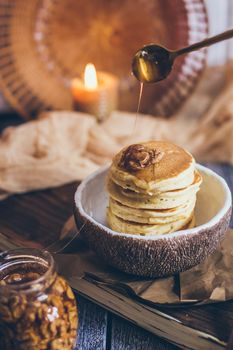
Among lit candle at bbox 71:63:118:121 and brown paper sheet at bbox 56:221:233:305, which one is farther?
lit candle at bbox 71:63:118:121

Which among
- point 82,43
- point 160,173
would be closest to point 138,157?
point 160,173

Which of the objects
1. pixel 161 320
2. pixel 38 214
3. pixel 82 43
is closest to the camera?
pixel 161 320

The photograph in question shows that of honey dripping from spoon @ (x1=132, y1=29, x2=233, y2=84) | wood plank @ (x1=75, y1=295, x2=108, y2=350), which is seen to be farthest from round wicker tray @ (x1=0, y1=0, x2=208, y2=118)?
wood plank @ (x1=75, y1=295, x2=108, y2=350)

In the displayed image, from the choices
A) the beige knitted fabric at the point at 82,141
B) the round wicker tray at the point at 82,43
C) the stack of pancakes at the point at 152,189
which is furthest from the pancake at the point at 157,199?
the round wicker tray at the point at 82,43

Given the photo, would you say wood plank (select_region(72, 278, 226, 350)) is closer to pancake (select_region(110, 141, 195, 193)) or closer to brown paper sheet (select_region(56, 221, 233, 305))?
brown paper sheet (select_region(56, 221, 233, 305))

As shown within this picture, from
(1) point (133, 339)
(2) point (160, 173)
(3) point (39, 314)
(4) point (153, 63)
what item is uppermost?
(4) point (153, 63)

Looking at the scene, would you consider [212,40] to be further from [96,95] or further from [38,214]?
[96,95]

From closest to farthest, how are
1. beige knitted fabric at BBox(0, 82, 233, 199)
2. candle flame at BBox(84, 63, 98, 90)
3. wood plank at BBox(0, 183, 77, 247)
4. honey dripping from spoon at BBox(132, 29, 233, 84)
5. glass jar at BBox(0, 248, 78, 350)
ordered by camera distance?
1. glass jar at BBox(0, 248, 78, 350)
2. honey dripping from spoon at BBox(132, 29, 233, 84)
3. wood plank at BBox(0, 183, 77, 247)
4. beige knitted fabric at BBox(0, 82, 233, 199)
5. candle flame at BBox(84, 63, 98, 90)

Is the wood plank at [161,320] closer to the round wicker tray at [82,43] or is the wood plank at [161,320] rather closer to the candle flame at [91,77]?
the candle flame at [91,77]
